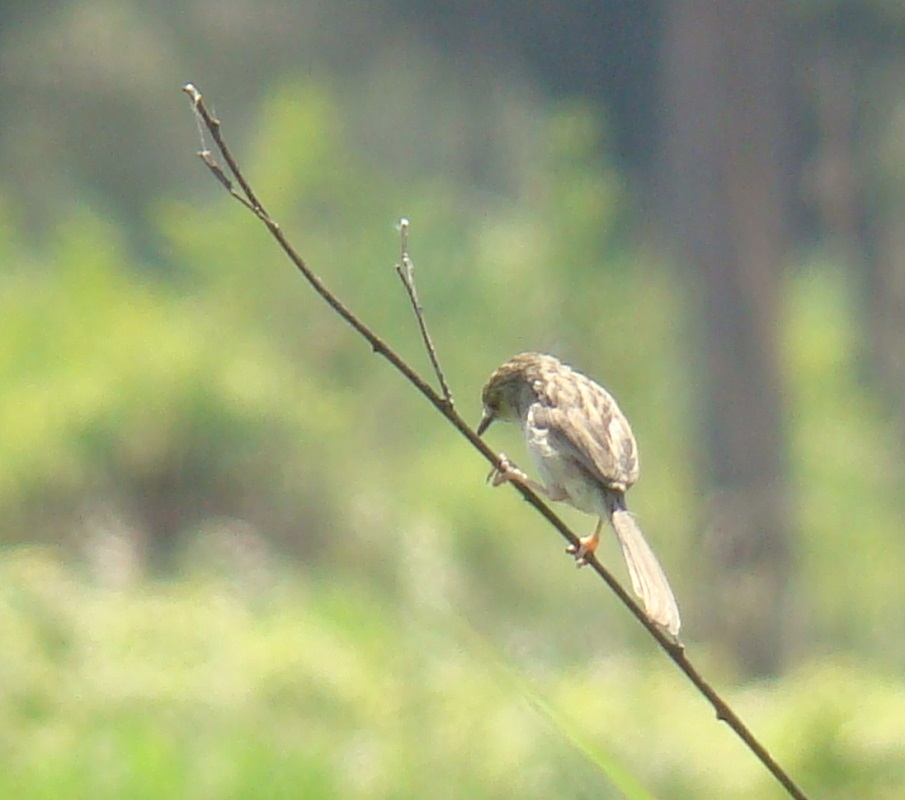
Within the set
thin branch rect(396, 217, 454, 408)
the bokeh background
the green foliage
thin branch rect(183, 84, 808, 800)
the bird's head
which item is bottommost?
thin branch rect(183, 84, 808, 800)

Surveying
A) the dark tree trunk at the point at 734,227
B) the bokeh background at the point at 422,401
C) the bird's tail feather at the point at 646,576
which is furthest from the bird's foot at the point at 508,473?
the dark tree trunk at the point at 734,227

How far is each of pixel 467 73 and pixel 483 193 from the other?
43.5 inches

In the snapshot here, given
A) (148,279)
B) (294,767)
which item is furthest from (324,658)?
(148,279)

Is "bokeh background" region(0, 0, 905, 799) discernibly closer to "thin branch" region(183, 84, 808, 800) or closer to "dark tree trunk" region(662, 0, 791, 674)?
"dark tree trunk" region(662, 0, 791, 674)

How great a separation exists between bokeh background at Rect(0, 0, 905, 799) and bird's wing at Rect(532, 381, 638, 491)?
0.66 meters

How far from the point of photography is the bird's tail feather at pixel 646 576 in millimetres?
1735

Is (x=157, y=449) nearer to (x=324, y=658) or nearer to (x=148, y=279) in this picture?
(x=148, y=279)

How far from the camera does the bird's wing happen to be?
246cm

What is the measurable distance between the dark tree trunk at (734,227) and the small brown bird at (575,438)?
797cm

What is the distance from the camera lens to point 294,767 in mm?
5105

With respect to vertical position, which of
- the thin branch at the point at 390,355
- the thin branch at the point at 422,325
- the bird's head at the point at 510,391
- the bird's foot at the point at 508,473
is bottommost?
the thin branch at the point at 390,355

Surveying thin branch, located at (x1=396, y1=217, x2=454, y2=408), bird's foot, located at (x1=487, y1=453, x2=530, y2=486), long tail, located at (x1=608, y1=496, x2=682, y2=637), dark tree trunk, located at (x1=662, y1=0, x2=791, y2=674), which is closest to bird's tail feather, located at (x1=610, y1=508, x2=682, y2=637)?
long tail, located at (x1=608, y1=496, x2=682, y2=637)

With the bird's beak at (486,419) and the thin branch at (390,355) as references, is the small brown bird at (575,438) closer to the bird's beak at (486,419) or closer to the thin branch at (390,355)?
the bird's beak at (486,419)

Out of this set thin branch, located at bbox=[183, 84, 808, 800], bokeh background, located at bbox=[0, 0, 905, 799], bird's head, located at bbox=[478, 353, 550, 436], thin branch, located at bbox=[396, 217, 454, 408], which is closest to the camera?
thin branch, located at bbox=[183, 84, 808, 800]
